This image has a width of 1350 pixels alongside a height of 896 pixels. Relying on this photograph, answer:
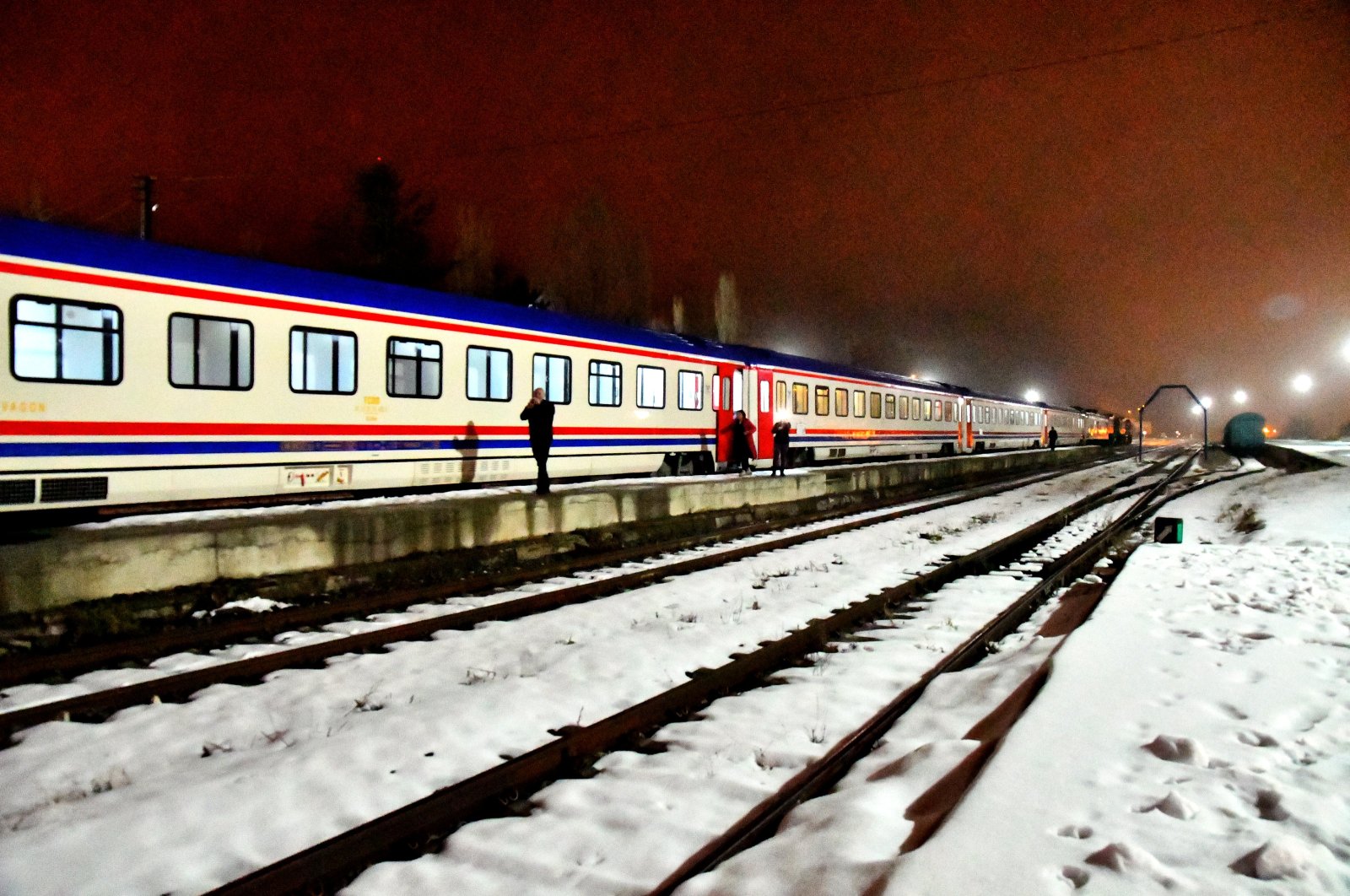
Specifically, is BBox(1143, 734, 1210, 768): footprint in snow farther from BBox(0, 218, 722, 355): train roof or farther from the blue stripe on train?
BBox(0, 218, 722, 355): train roof

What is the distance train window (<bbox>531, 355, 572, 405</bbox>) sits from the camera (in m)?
14.0

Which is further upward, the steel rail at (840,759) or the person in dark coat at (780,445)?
the person in dark coat at (780,445)

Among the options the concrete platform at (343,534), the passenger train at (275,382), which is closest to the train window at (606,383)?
the passenger train at (275,382)

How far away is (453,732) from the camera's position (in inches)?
177

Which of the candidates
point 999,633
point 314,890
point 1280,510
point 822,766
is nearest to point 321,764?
point 314,890

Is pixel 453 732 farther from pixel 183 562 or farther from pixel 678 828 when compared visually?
pixel 183 562

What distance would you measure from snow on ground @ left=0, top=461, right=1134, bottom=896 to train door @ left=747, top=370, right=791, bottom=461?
13.0m

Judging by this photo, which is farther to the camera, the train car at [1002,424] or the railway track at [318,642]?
the train car at [1002,424]

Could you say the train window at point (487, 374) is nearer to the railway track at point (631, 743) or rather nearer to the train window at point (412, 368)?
the train window at point (412, 368)

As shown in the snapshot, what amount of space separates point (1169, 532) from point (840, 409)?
1326 cm

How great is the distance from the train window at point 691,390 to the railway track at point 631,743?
1020 cm

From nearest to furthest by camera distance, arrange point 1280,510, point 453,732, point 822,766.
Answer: point 822,766, point 453,732, point 1280,510

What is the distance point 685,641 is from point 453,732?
237 cm

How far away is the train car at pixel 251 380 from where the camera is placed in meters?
8.45
